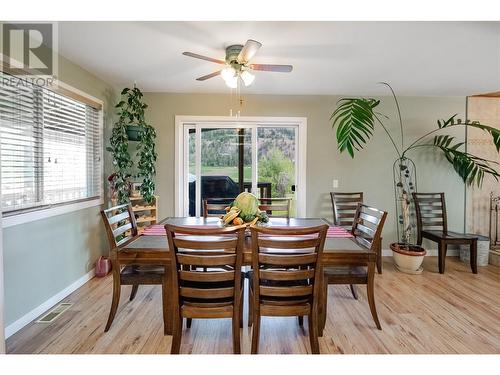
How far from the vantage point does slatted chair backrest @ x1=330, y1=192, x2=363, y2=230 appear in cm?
376

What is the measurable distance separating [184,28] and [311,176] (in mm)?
2653

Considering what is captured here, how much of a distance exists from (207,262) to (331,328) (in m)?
1.30

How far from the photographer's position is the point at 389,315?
2.47 meters

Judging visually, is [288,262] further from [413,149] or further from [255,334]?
[413,149]

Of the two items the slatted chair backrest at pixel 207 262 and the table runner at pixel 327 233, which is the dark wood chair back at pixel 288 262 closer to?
the slatted chair backrest at pixel 207 262

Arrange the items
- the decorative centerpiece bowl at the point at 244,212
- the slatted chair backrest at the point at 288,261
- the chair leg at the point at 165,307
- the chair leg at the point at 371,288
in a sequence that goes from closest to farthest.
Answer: the slatted chair backrest at the point at 288,261 → the chair leg at the point at 165,307 → the chair leg at the point at 371,288 → the decorative centerpiece bowl at the point at 244,212

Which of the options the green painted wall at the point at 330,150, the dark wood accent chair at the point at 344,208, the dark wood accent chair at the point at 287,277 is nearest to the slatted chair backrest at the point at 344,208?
the dark wood accent chair at the point at 344,208

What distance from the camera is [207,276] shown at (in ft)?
5.48

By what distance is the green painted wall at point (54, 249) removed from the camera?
7.13ft

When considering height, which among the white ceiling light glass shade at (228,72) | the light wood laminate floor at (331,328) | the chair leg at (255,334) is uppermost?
the white ceiling light glass shade at (228,72)

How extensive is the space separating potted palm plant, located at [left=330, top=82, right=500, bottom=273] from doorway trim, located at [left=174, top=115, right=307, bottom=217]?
513mm

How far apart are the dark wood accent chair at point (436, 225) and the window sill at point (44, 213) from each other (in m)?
4.19
